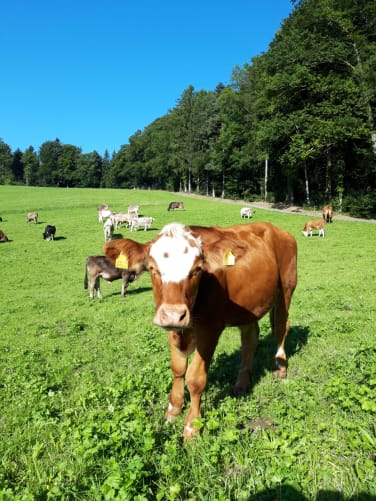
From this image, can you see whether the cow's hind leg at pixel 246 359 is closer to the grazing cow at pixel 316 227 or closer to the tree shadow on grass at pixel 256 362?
the tree shadow on grass at pixel 256 362

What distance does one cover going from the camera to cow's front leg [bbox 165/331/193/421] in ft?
13.4

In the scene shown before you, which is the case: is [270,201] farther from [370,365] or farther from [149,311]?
[370,365]

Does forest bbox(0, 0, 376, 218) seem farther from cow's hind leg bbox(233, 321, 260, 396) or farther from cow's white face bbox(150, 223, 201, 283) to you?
cow's white face bbox(150, 223, 201, 283)

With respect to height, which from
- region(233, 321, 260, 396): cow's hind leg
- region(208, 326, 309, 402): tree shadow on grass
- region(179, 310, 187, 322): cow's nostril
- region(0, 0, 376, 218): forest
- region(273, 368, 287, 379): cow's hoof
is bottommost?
region(208, 326, 309, 402): tree shadow on grass

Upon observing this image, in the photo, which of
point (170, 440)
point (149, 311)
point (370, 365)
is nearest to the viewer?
point (170, 440)

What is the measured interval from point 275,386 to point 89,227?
28607mm

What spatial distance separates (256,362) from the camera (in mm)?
5707

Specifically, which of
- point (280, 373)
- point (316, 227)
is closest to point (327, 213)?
point (316, 227)

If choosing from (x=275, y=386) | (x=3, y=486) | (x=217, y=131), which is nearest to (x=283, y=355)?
(x=275, y=386)

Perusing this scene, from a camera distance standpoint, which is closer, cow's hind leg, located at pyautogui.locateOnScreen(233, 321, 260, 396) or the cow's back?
the cow's back

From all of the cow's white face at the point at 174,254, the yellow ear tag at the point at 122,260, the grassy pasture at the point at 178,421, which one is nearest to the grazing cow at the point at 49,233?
the grassy pasture at the point at 178,421

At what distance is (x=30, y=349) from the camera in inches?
274

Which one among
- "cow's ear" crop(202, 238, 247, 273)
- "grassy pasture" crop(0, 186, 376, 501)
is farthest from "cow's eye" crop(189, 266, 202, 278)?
"grassy pasture" crop(0, 186, 376, 501)

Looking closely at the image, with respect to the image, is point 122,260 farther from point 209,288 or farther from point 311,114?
point 311,114
